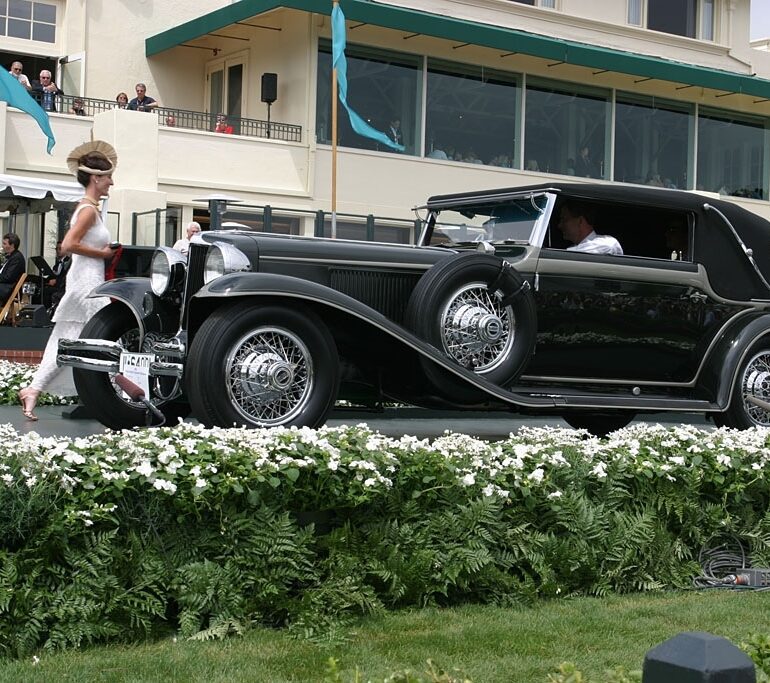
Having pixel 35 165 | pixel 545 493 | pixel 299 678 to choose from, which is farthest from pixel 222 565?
pixel 35 165

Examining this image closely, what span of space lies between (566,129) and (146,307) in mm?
20093

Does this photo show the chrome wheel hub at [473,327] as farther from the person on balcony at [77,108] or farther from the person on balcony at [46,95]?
the person on balcony at [77,108]

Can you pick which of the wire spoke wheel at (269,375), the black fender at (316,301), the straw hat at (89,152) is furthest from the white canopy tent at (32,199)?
the wire spoke wheel at (269,375)

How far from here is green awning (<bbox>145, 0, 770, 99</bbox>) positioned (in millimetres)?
21891

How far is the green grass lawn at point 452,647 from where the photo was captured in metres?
3.72

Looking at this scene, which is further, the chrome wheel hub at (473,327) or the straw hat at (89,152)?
the straw hat at (89,152)

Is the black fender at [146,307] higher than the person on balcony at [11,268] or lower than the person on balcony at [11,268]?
lower

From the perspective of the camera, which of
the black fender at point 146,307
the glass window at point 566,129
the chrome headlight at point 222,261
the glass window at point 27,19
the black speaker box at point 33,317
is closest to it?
the chrome headlight at point 222,261

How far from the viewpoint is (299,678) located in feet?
12.1

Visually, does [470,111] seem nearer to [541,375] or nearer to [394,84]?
[394,84]

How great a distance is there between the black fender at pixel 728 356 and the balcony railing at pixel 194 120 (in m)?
15.0

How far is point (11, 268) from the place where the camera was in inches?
674

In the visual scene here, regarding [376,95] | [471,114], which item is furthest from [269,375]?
[471,114]

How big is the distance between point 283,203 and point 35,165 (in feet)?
14.8
